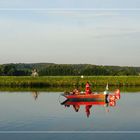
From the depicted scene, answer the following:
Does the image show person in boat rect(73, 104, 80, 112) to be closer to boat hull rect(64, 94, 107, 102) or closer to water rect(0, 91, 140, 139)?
water rect(0, 91, 140, 139)

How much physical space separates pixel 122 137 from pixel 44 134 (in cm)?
331

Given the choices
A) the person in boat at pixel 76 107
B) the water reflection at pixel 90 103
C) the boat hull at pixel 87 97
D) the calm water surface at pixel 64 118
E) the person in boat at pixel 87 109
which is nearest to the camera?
the calm water surface at pixel 64 118

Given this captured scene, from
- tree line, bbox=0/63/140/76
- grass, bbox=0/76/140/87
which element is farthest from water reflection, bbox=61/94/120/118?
tree line, bbox=0/63/140/76

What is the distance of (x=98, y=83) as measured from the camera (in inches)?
2340

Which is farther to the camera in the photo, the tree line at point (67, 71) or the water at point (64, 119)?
the tree line at point (67, 71)

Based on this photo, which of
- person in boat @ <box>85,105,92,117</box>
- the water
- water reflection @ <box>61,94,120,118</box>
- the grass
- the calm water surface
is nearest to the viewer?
the water

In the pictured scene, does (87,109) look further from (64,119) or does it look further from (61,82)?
(61,82)

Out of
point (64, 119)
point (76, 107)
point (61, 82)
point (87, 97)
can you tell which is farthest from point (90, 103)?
point (61, 82)

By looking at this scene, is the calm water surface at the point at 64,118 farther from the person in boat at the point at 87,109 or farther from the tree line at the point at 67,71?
the tree line at the point at 67,71

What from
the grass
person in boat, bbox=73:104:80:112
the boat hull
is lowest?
person in boat, bbox=73:104:80:112

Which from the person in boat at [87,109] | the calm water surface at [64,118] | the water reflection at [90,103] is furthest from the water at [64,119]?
the water reflection at [90,103]

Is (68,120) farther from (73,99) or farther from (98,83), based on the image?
(98,83)

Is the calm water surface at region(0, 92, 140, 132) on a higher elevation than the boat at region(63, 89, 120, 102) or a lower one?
lower

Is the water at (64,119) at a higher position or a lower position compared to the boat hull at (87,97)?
lower
